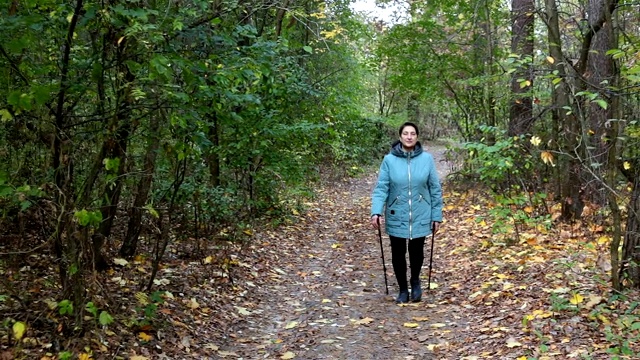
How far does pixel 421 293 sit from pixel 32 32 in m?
4.97

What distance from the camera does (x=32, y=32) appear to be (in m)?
4.01

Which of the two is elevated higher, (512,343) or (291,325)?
(512,343)

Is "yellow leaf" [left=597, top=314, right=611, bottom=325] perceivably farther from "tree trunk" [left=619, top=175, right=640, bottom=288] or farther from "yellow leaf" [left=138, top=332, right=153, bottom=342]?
"yellow leaf" [left=138, top=332, right=153, bottom=342]

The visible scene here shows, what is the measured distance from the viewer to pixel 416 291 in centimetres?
652

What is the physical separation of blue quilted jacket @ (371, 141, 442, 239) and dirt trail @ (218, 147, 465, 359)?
95cm

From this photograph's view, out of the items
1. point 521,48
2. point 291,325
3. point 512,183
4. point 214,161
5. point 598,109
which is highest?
point 521,48

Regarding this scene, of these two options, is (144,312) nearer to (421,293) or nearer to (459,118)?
(421,293)

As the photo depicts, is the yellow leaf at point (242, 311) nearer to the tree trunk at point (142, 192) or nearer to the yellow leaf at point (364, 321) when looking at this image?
the yellow leaf at point (364, 321)

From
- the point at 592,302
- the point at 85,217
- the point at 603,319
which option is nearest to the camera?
the point at 85,217

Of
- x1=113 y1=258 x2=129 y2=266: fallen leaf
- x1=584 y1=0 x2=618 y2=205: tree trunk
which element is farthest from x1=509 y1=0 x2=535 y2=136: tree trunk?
x1=113 y1=258 x2=129 y2=266: fallen leaf

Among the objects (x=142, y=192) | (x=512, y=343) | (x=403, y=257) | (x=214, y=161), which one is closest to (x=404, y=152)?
(x=403, y=257)

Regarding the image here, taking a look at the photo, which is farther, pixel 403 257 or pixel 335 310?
pixel 403 257

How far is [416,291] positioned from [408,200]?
112cm

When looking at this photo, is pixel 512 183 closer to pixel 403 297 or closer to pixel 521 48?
pixel 521 48
